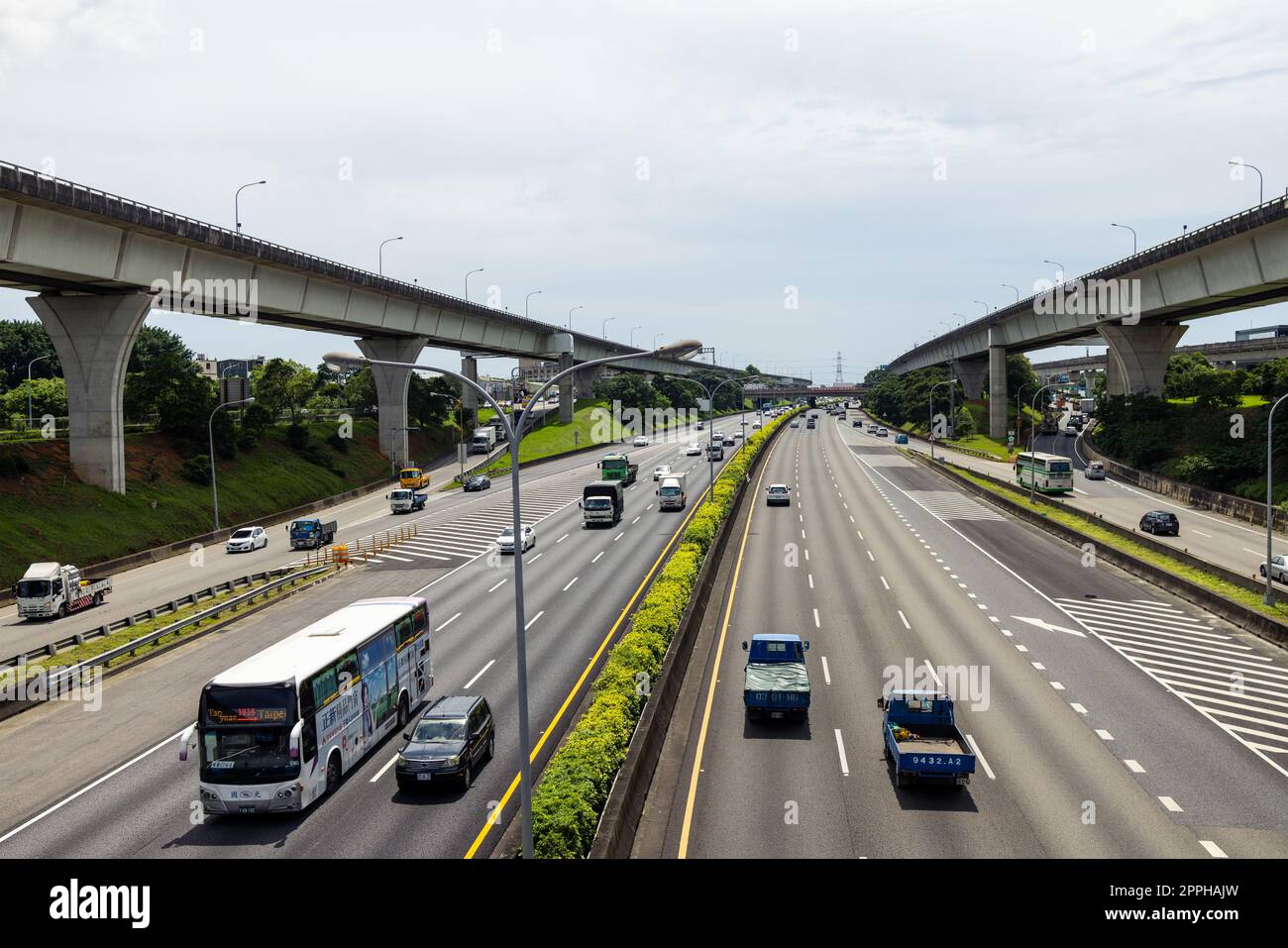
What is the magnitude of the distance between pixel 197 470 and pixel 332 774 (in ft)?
182

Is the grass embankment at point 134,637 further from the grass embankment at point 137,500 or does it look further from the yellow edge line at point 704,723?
the yellow edge line at point 704,723

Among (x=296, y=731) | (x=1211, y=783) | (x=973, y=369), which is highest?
(x=973, y=369)

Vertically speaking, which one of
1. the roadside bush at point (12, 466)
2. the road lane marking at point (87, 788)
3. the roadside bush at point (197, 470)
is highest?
the roadside bush at point (12, 466)

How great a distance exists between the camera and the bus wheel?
23.4m

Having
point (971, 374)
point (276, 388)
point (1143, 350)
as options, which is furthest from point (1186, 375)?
point (276, 388)

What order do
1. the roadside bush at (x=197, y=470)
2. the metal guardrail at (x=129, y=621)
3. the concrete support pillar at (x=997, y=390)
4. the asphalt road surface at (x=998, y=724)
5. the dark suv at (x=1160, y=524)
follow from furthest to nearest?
the concrete support pillar at (x=997, y=390) → the roadside bush at (x=197, y=470) → the dark suv at (x=1160, y=524) → the metal guardrail at (x=129, y=621) → the asphalt road surface at (x=998, y=724)

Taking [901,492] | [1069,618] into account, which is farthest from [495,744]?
[901,492]

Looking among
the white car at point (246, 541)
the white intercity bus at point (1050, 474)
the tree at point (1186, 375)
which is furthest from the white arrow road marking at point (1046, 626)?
the tree at point (1186, 375)

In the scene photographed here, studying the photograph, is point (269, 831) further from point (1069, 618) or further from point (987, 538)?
point (987, 538)

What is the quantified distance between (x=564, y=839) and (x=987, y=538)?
49.0 meters

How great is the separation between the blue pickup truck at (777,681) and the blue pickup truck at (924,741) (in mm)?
2408

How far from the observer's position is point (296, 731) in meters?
21.8

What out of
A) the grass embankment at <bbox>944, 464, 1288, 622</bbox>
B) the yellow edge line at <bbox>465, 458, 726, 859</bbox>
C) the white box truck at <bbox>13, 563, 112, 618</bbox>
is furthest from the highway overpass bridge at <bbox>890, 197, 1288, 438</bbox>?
the white box truck at <bbox>13, 563, 112, 618</bbox>

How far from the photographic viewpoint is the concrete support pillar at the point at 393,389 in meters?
96.1
